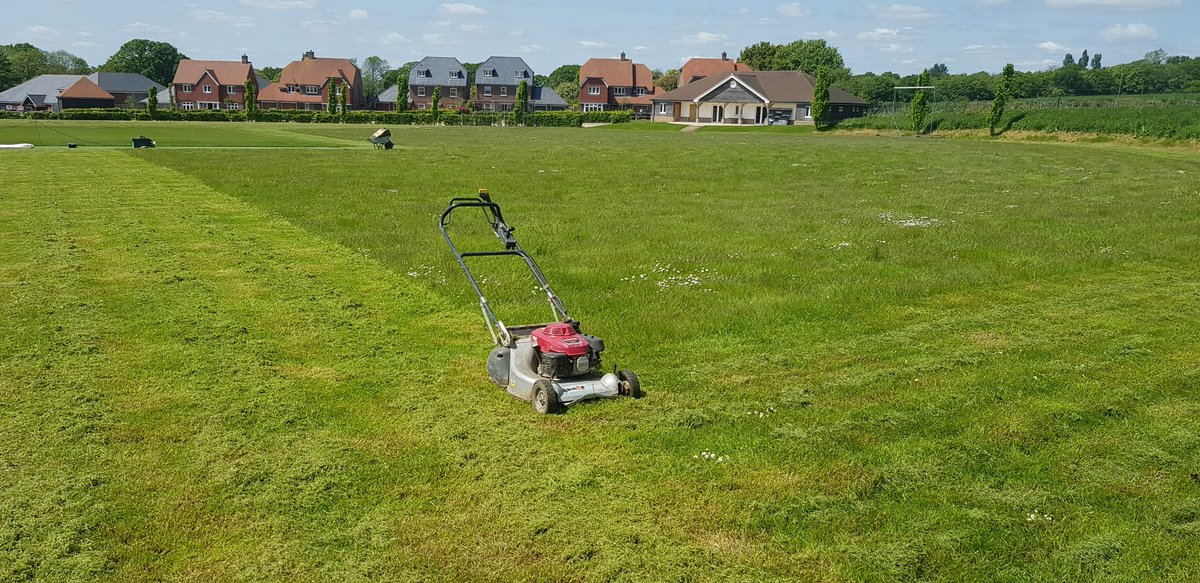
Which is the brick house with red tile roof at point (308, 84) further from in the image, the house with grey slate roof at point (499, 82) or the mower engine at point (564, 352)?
the mower engine at point (564, 352)

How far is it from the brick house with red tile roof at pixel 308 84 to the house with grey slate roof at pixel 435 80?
10.3m

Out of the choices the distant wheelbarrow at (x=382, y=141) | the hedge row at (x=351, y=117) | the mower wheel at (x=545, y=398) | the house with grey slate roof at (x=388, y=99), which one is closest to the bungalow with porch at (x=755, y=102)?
the hedge row at (x=351, y=117)

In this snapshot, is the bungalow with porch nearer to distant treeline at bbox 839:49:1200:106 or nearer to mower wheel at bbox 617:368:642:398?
distant treeline at bbox 839:49:1200:106

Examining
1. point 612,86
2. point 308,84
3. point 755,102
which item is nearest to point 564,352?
→ point 755,102

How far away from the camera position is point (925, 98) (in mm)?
71312

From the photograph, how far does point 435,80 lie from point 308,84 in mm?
19775

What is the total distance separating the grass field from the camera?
5.85m

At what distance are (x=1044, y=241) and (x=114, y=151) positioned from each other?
1433 inches

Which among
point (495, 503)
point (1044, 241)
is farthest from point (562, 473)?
point (1044, 241)

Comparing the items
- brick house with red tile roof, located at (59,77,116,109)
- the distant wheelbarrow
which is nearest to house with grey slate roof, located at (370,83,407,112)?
brick house with red tile roof, located at (59,77,116,109)

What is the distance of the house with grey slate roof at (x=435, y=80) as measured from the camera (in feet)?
448

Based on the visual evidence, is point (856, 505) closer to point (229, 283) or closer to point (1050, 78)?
point (229, 283)

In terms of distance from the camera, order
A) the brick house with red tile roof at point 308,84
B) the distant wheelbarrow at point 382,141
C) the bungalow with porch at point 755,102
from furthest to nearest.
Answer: the brick house with red tile roof at point 308,84 < the bungalow with porch at point 755,102 < the distant wheelbarrow at point 382,141

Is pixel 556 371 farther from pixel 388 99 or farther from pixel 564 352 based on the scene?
pixel 388 99
